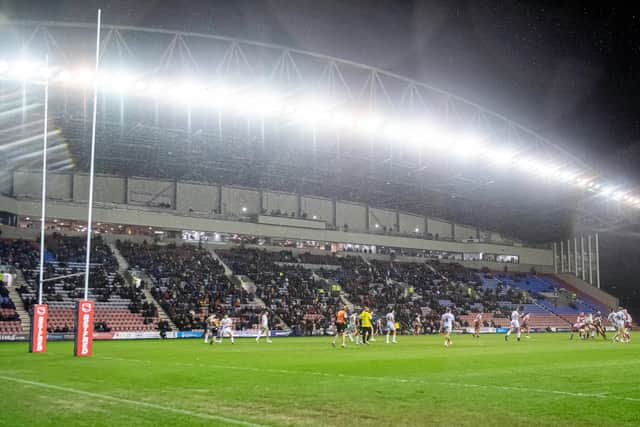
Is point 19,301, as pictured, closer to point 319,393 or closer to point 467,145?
point 467,145

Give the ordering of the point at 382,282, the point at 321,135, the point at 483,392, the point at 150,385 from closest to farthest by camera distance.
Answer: the point at 483,392 → the point at 150,385 → the point at 321,135 → the point at 382,282

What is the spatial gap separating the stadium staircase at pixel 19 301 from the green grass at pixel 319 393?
20382 millimetres

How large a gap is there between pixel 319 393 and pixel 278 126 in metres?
35.4

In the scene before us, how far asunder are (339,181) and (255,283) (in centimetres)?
1346

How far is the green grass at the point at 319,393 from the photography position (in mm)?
9258

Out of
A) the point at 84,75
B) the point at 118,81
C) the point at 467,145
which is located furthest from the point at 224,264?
the point at 84,75

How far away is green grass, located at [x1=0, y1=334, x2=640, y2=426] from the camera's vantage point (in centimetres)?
926

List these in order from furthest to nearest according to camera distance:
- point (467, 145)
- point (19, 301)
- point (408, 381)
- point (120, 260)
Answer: point (467, 145) → point (120, 260) → point (19, 301) → point (408, 381)

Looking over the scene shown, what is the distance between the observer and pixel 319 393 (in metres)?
12.1

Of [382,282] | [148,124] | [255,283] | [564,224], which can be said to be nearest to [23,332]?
[148,124]

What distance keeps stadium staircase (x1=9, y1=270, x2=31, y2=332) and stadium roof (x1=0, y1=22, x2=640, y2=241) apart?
9.17 metres

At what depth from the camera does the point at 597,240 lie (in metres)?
81.2

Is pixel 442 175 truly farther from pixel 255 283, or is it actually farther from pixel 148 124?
pixel 148 124

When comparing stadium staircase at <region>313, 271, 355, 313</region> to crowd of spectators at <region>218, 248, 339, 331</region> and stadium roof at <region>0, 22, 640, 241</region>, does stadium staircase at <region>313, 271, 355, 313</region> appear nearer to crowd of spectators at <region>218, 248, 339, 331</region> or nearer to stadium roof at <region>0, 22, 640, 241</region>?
crowd of spectators at <region>218, 248, 339, 331</region>
